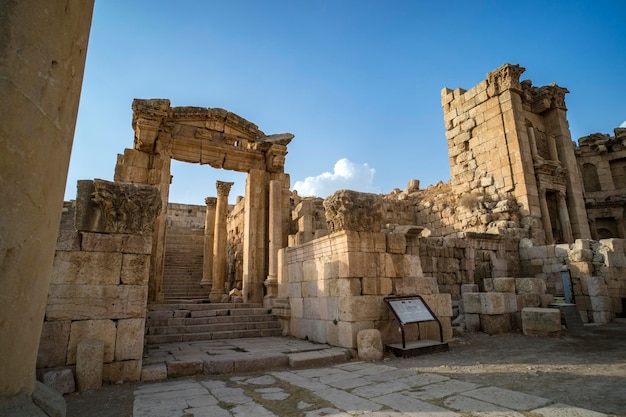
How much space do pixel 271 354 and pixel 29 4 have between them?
5.26 m

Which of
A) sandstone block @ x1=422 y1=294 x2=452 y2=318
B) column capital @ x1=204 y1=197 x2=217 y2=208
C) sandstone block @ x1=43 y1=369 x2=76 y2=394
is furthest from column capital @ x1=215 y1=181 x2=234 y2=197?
sandstone block @ x1=43 y1=369 x2=76 y2=394

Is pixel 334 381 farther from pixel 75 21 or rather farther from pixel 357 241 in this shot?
pixel 75 21

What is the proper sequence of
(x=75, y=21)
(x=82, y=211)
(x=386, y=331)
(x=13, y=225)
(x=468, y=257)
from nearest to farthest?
(x=13, y=225) < (x=75, y=21) < (x=82, y=211) < (x=386, y=331) < (x=468, y=257)

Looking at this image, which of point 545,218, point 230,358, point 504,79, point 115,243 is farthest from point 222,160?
point 545,218

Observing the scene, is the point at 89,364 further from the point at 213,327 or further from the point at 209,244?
the point at 209,244

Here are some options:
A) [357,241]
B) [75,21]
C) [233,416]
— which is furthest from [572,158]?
[75,21]

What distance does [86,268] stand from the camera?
472 cm

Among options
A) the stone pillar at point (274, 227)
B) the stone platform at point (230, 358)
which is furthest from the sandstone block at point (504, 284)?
the stone pillar at point (274, 227)

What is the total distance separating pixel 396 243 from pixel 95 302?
495cm

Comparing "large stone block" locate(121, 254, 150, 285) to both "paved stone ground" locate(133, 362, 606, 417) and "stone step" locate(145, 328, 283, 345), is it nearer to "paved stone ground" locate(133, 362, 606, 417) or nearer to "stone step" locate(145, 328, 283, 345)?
"paved stone ground" locate(133, 362, 606, 417)

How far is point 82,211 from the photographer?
4.88m

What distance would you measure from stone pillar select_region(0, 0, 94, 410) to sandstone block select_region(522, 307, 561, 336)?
28.3ft

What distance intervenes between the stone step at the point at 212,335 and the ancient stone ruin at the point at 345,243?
0.05 m

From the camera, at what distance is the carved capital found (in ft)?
49.0
